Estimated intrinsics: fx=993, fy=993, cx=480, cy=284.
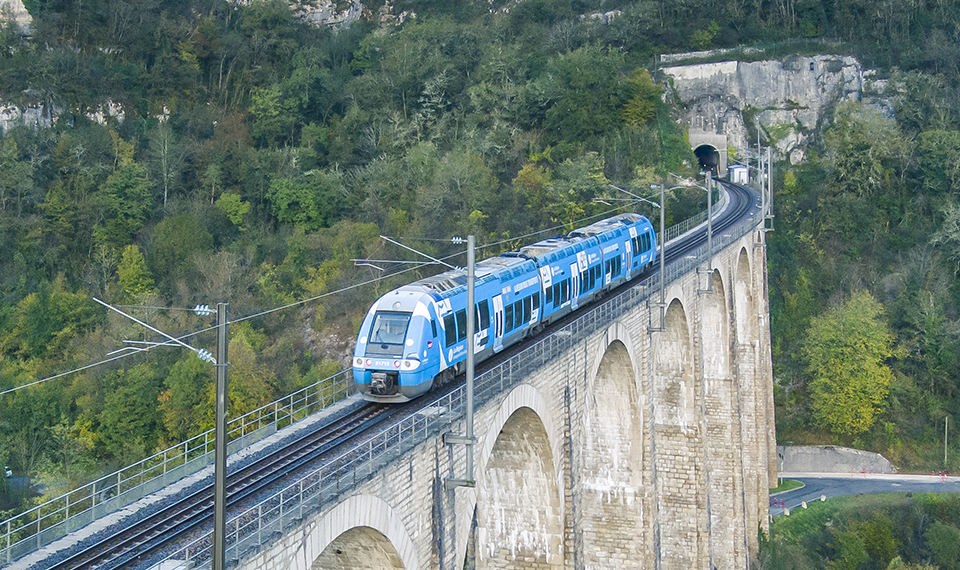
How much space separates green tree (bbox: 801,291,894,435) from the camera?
6631 cm

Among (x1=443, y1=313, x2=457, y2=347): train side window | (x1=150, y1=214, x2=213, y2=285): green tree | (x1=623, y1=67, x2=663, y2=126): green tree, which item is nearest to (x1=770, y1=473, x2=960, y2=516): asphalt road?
(x1=623, y1=67, x2=663, y2=126): green tree

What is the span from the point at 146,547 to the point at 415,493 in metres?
5.01

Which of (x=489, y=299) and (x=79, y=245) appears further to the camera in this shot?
(x=79, y=245)

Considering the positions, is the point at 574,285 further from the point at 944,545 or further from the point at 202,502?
the point at 944,545

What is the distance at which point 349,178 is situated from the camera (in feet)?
243

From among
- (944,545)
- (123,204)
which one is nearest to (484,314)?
(944,545)

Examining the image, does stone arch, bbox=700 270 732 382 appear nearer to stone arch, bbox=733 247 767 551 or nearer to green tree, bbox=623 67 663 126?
stone arch, bbox=733 247 767 551

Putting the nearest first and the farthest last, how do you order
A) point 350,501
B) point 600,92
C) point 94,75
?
point 350,501, point 600,92, point 94,75

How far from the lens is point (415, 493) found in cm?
1808

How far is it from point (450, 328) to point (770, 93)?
6269cm

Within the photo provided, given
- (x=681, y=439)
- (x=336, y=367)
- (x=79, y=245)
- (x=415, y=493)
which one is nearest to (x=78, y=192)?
(x=79, y=245)

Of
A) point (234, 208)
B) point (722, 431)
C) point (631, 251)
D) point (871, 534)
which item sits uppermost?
point (631, 251)

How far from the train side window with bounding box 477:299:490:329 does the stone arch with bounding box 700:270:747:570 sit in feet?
74.4

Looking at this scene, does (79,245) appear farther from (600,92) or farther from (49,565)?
(49,565)
